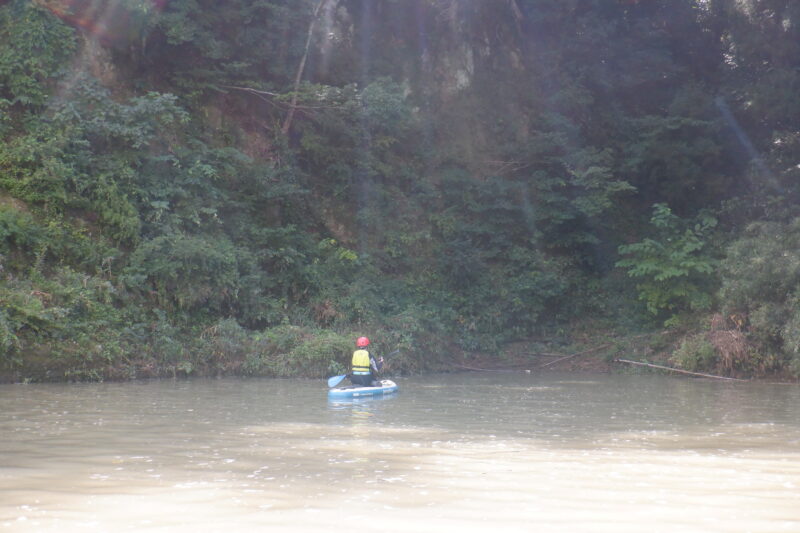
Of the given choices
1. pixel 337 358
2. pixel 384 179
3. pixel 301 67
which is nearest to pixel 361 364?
pixel 337 358

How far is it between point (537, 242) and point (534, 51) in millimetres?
8375

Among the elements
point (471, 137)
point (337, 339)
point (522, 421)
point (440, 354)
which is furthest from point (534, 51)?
point (522, 421)

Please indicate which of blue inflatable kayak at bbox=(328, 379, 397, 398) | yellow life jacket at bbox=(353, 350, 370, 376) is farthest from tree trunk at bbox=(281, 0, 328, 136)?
blue inflatable kayak at bbox=(328, 379, 397, 398)

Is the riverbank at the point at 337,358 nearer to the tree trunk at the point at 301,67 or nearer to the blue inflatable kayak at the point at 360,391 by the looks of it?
the blue inflatable kayak at the point at 360,391

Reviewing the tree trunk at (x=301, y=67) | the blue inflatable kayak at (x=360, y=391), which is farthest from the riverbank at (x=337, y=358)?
the tree trunk at (x=301, y=67)

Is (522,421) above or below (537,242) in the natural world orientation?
below

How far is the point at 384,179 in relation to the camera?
91.1 feet

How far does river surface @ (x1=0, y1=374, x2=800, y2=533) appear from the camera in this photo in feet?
19.3

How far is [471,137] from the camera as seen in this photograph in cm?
3050

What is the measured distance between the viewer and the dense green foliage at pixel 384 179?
63.9 ft

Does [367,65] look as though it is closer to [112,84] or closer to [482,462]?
[112,84]

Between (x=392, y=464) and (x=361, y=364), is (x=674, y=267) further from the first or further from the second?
(x=392, y=464)

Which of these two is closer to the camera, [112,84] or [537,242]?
[112,84]

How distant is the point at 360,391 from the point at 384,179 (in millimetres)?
13528
